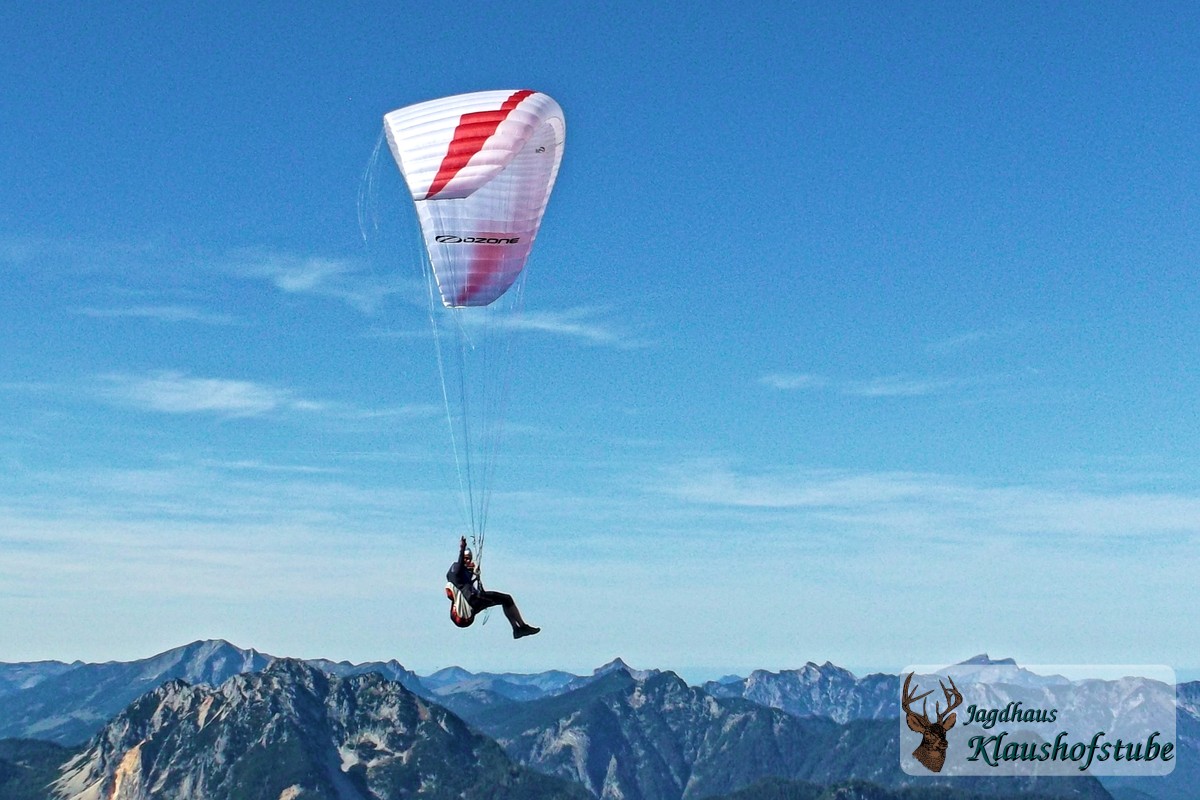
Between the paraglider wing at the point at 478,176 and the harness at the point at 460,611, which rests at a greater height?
the paraglider wing at the point at 478,176

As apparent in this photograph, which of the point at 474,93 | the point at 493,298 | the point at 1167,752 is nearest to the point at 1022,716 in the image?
the point at 1167,752

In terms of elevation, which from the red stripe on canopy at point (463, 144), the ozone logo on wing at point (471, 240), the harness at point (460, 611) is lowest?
the harness at point (460, 611)

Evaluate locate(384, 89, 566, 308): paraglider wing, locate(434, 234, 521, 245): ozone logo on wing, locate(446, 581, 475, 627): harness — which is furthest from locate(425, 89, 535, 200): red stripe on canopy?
locate(446, 581, 475, 627): harness

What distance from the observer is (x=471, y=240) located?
60188 millimetres

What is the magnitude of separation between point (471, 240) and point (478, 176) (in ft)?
15.5

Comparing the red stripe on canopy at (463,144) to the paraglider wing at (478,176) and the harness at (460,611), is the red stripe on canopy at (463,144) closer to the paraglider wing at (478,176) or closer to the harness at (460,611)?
the paraglider wing at (478,176)

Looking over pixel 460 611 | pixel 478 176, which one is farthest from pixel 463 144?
pixel 460 611

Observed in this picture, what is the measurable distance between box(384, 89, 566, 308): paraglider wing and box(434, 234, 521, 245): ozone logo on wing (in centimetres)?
5

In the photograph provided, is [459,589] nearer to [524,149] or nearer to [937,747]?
[524,149]

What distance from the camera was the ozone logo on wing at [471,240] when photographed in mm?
59688

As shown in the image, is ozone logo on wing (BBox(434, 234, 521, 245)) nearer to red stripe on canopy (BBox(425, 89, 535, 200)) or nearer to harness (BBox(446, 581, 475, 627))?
red stripe on canopy (BBox(425, 89, 535, 200))

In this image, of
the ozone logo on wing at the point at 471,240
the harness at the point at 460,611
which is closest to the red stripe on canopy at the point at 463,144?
the ozone logo on wing at the point at 471,240

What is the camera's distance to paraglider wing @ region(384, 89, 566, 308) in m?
55.8

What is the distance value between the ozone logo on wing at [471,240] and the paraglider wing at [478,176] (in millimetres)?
47
